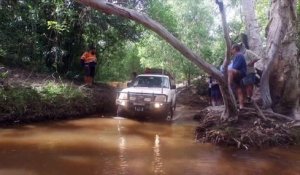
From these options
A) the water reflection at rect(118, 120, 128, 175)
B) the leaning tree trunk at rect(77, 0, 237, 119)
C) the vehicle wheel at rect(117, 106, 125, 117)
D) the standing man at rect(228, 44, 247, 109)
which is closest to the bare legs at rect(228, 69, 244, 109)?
the standing man at rect(228, 44, 247, 109)

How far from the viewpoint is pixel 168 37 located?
27.3 ft

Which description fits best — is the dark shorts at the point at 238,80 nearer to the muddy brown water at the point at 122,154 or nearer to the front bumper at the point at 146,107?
the muddy brown water at the point at 122,154

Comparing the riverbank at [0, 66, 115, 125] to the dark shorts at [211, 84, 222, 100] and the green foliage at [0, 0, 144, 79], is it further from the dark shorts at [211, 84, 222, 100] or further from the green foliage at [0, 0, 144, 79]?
the dark shorts at [211, 84, 222, 100]

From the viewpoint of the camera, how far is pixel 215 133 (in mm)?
9062

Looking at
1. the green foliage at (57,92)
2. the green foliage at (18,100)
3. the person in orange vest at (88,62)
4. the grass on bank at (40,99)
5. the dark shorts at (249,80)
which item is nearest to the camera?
the dark shorts at (249,80)

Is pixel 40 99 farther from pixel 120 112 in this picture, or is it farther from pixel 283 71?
pixel 283 71

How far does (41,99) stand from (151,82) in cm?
392

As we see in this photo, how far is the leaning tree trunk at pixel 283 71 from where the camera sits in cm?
1030

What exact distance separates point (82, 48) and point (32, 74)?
4.14 m

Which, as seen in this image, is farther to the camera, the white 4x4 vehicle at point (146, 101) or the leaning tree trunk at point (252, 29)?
the leaning tree trunk at point (252, 29)

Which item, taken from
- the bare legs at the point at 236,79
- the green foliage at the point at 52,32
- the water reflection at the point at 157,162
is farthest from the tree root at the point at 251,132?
the green foliage at the point at 52,32

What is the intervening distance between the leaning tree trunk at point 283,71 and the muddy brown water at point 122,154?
233 centimetres

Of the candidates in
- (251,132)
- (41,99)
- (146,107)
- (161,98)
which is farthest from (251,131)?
(41,99)

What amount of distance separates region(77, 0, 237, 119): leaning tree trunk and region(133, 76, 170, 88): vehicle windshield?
13.7 ft
